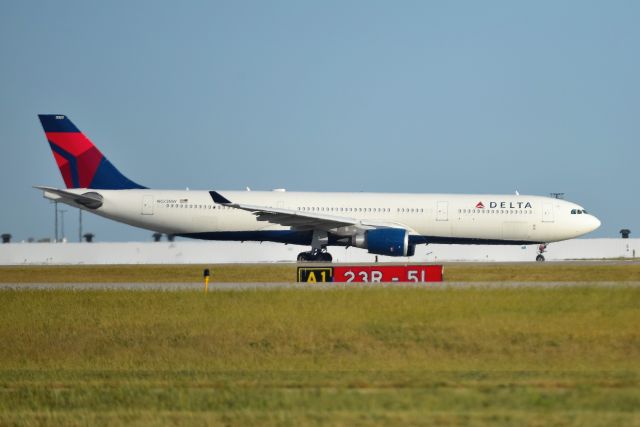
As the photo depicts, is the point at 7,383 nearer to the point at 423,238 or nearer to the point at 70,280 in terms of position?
the point at 70,280

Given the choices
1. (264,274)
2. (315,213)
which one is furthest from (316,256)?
(264,274)

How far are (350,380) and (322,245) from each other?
3230cm

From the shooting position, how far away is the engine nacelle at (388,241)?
4522cm

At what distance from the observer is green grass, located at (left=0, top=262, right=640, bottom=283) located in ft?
119

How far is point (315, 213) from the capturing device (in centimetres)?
4866

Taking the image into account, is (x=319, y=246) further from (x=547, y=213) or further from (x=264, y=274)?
(x=547, y=213)

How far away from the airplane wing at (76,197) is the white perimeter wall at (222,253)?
1350 centimetres

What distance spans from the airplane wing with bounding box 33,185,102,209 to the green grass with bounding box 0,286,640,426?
21375 mm

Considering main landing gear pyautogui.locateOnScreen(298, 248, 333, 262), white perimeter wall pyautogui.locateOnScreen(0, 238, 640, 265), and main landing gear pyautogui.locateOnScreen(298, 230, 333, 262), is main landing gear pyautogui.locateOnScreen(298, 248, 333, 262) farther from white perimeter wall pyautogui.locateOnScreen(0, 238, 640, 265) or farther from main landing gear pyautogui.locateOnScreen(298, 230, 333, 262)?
white perimeter wall pyautogui.locateOnScreen(0, 238, 640, 265)

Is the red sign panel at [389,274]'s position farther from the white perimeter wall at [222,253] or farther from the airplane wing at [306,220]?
the white perimeter wall at [222,253]

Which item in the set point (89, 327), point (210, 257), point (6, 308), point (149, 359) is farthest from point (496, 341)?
point (210, 257)

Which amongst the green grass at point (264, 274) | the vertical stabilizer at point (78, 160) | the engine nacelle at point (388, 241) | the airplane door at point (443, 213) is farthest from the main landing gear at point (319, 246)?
the vertical stabilizer at point (78, 160)

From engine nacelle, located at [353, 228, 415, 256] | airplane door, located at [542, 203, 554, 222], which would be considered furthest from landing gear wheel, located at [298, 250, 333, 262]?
airplane door, located at [542, 203, 554, 222]

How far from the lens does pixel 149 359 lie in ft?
64.8
